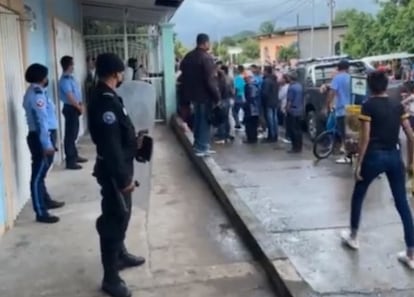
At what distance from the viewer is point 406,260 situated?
5.60 m

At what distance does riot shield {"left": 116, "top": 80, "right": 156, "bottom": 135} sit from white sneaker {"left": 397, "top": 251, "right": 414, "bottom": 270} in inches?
95.3

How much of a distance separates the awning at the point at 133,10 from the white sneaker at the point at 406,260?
10.0 meters

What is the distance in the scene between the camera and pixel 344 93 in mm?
11602

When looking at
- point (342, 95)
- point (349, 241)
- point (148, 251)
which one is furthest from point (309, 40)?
point (148, 251)

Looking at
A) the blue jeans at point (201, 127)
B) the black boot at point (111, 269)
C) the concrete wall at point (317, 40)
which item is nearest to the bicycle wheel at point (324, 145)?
the blue jeans at point (201, 127)

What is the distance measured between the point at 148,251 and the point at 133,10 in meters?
12.8

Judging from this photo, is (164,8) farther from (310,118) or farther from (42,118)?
(42,118)

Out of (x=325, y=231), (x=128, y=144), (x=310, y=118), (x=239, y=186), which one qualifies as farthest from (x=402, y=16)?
(x=128, y=144)

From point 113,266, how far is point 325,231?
8.51ft

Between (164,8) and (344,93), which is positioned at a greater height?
Result: (164,8)

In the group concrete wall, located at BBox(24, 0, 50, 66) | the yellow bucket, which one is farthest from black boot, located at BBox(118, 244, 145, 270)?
the yellow bucket

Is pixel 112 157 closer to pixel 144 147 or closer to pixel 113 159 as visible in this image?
pixel 113 159

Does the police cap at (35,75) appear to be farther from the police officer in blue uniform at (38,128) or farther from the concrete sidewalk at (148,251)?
the concrete sidewalk at (148,251)

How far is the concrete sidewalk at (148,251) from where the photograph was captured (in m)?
5.17
